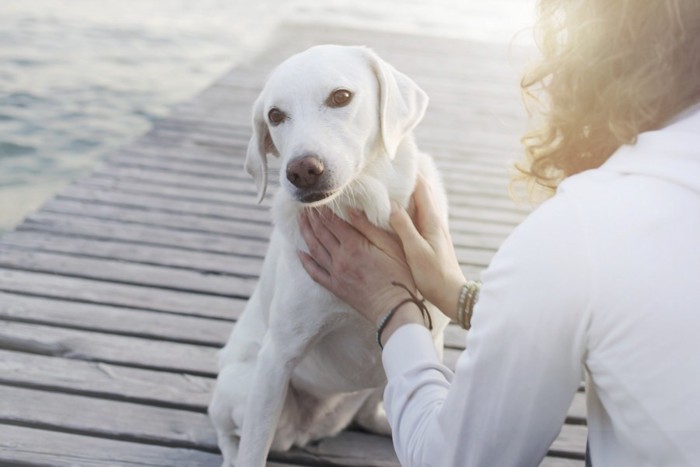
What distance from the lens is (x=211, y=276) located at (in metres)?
3.19

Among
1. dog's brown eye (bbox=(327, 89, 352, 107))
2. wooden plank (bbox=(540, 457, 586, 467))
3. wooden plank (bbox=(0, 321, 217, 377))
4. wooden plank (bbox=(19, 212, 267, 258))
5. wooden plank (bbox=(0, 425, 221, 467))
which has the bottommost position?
wooden plank (bbox=(19, 212, 267, 258))

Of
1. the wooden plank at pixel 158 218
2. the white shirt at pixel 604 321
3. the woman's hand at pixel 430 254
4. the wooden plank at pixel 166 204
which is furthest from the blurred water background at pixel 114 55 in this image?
the white shirt at pixel 604 321

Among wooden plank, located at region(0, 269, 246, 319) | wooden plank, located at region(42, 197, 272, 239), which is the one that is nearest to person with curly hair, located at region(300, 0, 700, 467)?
wooden plank, located at region(0, 269, 246, 319)

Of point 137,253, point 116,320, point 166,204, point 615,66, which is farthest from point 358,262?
point 166,204

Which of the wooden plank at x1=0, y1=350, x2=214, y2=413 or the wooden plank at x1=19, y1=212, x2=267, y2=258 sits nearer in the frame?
the wooden plank at x1=0, y1=350, x2=214, y2=413

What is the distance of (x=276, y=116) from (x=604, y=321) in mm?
1113

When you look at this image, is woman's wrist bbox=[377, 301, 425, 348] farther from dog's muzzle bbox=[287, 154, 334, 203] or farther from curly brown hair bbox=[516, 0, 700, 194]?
curly brown hair bbox=[516, 0, 700, 194]

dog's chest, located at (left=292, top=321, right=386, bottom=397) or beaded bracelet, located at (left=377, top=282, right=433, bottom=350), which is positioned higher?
beaded bracelet, located at (left=377, top=282, right=433, bottom=350)

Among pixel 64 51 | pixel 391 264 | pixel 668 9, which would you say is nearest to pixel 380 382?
pixel 391 264

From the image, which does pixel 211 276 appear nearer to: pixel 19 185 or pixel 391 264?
pixel 391 264

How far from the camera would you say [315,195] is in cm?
180

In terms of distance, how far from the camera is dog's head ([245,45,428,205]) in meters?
1.78

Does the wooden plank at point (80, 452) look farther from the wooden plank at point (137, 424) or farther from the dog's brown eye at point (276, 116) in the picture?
the dog's brown eye at point (276, 116)

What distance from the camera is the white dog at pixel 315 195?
1.83 metres
